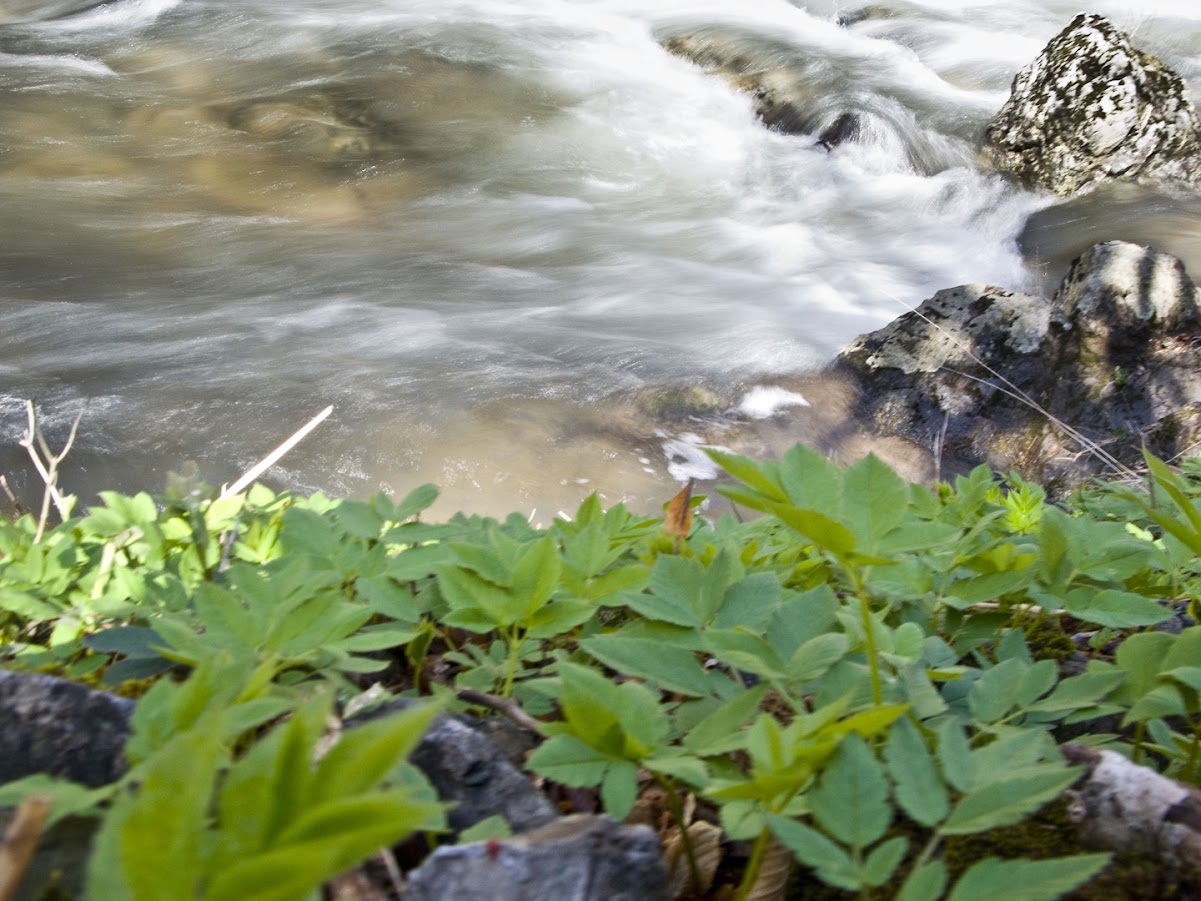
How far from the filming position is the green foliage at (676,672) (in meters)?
0.51

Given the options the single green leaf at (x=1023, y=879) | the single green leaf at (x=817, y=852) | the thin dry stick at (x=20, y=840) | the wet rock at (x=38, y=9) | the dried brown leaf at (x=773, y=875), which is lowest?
the dried brown leaf at (x=773, y=875)

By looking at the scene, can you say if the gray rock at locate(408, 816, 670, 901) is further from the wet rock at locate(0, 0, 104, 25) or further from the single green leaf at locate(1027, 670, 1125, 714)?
the wet rock at locate(0, 0, 104, 25)

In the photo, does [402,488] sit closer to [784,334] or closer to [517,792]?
[784,334]

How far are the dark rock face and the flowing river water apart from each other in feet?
1.84

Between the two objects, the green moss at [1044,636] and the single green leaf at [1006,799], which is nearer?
the single green leaf at [1006,799]

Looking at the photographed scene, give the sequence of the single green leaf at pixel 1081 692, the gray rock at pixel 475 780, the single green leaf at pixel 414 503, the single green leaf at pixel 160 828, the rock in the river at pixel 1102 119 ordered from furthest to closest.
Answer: the rock in the river at pixel 1102 119, the single green leaf at pixel 414 503, the single green leaf at pixel 1081 692, the gray rock at pixel 475 780, the single green leaf at pixel 160 828

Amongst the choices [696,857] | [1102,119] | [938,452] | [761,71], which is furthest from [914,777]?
[761,71]

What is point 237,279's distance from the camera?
693 cm

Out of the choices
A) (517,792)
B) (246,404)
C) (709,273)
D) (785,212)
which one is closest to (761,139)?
(785,212)

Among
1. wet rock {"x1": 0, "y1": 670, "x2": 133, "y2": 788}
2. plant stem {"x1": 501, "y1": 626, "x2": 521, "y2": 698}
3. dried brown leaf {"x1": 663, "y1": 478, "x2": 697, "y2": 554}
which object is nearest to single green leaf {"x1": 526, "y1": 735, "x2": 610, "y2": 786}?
plant stem {"x1": 501, "y1": 626, "x2": 521, "y2": 698}

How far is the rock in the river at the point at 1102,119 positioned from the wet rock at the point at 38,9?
10.2 m

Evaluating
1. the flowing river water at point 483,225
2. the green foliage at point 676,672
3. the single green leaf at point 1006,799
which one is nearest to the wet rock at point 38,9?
the flowing river water at point 483,225

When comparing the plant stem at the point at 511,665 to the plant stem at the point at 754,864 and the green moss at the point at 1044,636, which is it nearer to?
the plant stem at the point at 754,864

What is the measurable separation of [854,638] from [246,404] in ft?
16.1
